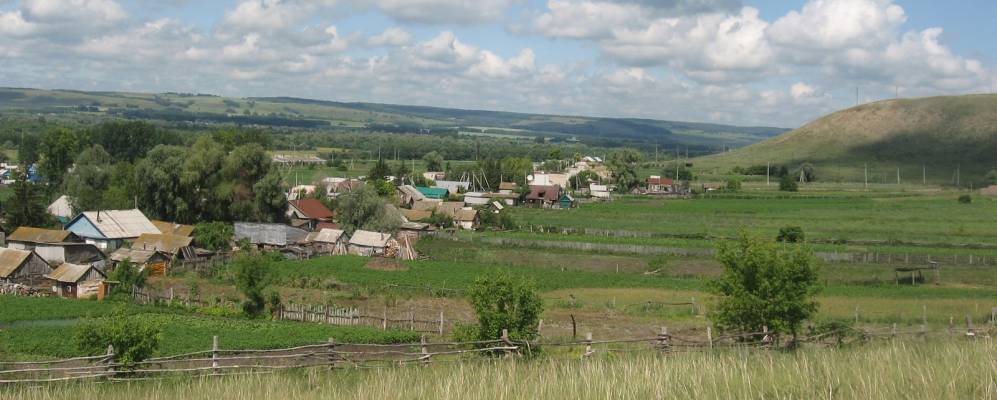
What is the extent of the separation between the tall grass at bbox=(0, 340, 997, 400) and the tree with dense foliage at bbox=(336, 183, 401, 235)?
152 feet

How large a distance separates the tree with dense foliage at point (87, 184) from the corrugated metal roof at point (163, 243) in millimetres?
15146

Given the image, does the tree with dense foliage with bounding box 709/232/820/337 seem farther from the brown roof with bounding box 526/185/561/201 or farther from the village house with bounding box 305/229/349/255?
the brown roof with bounding box 526/185/561/201

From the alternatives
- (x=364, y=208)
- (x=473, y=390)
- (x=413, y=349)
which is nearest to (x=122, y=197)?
(x=364, y=208)

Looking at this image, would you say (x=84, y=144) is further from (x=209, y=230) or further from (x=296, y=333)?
(x=296, y=333)

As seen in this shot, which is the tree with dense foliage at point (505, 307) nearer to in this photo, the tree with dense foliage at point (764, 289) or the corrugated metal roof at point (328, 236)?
the tree with dense foliage at point (764, 289)

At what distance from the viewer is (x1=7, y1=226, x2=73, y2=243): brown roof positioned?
159 feet

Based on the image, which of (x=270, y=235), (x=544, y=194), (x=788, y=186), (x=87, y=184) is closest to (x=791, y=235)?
(x=270, y=235)

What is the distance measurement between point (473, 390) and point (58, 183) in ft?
258

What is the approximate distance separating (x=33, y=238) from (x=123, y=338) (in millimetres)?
32430

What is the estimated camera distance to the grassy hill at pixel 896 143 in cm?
14788

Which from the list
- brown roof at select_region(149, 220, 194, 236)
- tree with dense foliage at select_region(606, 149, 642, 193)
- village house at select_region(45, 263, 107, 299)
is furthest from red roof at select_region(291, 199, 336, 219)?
tree with dense foliage at select_region(606, 149, 642, 193)

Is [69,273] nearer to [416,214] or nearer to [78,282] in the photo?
[78,282]

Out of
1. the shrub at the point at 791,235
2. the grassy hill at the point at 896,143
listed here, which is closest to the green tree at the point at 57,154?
the shrub at the point at 791,235

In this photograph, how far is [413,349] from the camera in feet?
90.2
